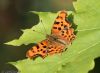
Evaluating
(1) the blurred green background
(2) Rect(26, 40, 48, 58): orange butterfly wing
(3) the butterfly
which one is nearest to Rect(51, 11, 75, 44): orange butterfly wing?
(3) the butterfly

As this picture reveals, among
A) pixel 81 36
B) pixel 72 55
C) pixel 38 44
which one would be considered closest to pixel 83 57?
pixel 72 55

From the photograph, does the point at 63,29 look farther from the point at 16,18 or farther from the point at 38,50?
the point at 16,18

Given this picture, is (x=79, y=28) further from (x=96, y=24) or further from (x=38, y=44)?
(x=38, y=44)

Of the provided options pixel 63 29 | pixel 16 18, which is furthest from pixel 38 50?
pixel 16 18

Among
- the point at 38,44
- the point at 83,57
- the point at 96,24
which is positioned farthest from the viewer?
the point at 38,44

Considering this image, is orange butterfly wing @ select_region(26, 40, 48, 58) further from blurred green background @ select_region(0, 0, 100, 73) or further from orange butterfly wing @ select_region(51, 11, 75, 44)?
blurred green background @ select_region(0, 0, 100, 73)
